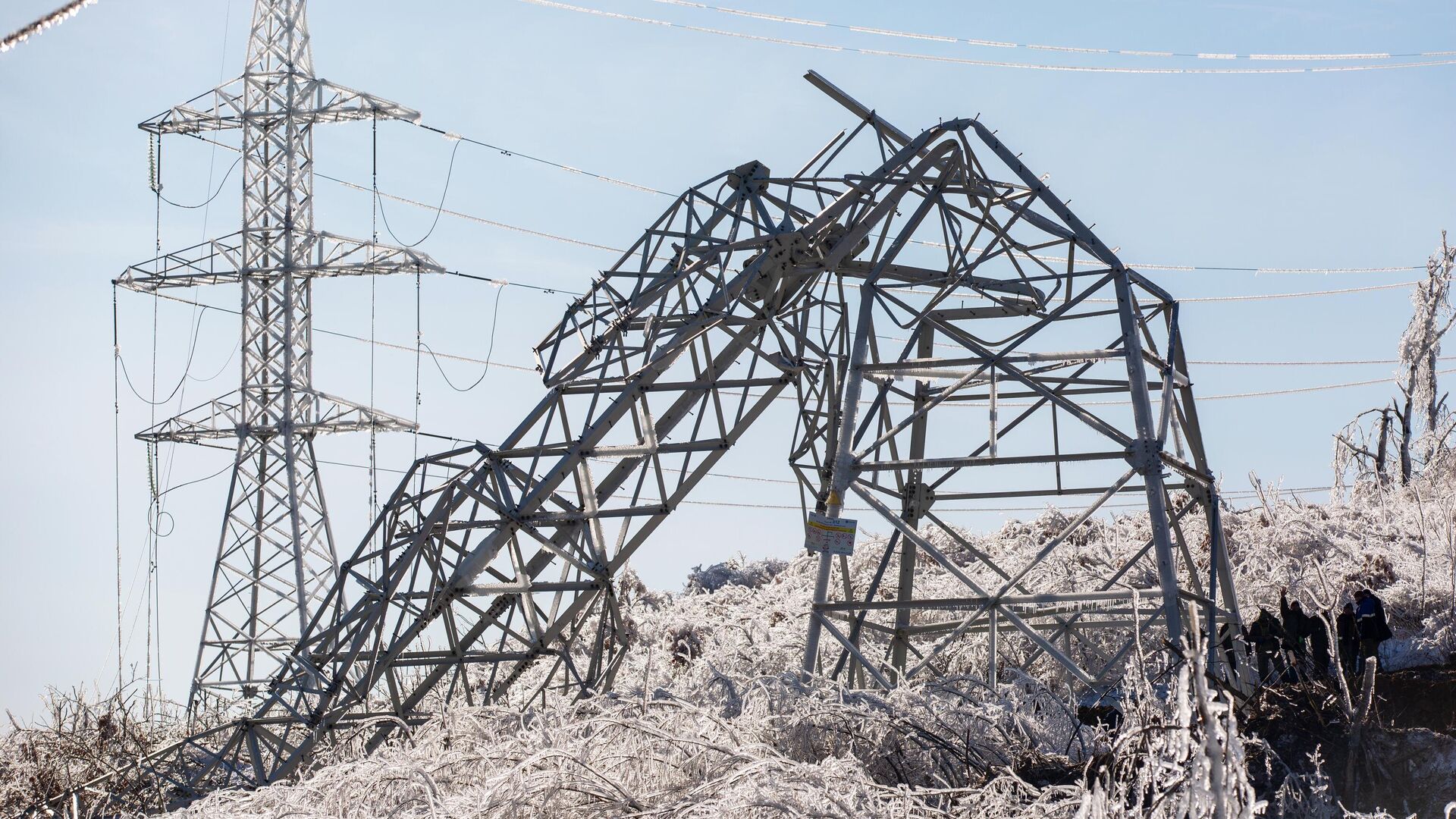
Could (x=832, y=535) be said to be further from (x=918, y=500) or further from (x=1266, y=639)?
(x=1266, y=639)

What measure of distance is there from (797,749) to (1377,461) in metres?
22.0

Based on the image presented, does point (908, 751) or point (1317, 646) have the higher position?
point (1317, 646)

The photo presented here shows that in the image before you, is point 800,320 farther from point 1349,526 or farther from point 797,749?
point 1349,526

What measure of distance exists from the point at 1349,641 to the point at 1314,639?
279mm

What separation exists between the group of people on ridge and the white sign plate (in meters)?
3.47

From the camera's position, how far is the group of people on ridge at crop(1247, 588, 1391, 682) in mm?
11164

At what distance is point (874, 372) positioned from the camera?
42.3ft

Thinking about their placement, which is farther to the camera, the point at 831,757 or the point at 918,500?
the point at 918,500

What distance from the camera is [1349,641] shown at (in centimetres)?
1158

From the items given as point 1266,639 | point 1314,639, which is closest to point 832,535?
point 1266,639

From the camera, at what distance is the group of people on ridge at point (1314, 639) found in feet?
36.6

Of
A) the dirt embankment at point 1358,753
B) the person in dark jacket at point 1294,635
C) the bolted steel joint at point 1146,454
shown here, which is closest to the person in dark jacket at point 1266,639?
the person in dark jacket at point 1294,635

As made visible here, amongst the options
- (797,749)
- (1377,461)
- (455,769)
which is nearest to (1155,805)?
(797,749)

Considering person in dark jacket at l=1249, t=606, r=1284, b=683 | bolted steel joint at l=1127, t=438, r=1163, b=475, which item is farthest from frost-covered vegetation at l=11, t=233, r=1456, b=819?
bolted steel joint at l=1127, t=438, r=1163, b=475
